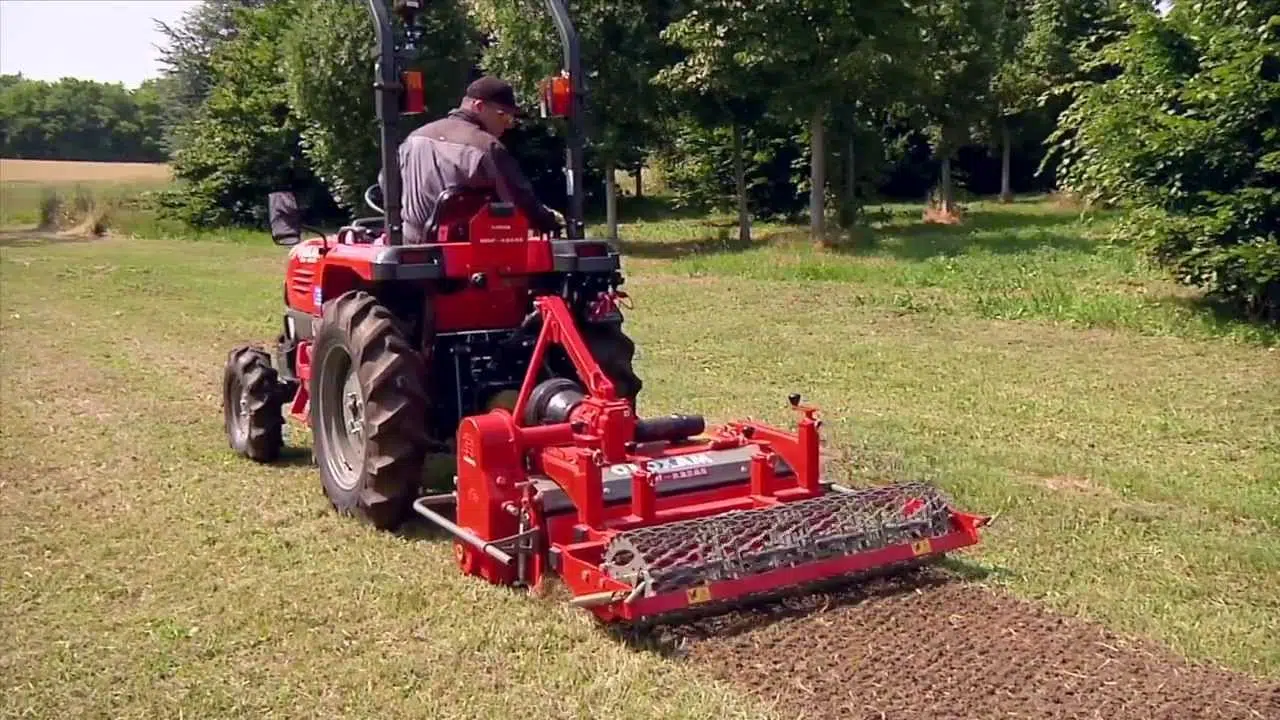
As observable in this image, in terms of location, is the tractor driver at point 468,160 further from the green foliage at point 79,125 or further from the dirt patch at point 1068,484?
the green foliage at point 79,125

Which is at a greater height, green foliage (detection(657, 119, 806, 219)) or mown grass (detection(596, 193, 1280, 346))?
green foliage (detection(657, 119, 806, 219))

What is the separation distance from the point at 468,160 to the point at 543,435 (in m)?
1.40

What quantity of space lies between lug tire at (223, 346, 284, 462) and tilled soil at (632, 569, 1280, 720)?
371 centimetres

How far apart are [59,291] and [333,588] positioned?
45.9 ft

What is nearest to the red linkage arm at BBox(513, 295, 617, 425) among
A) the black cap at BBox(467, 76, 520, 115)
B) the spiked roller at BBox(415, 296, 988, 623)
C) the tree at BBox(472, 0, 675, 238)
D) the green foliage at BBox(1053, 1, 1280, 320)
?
the spiked roller at BBox(415, 296, 988, 623)

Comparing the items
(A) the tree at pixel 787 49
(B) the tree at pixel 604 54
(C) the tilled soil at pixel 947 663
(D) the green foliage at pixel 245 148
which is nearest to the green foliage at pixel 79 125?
(D) the green foliage at pixel 245 148

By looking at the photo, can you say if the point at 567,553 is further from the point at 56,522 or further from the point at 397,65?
the point at 56,522

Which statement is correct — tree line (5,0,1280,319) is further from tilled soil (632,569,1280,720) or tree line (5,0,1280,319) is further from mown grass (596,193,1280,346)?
tilled soil (632,569,1280,720)

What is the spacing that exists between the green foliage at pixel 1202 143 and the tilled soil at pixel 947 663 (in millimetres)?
7898

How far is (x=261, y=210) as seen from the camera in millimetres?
31344

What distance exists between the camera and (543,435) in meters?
5.20

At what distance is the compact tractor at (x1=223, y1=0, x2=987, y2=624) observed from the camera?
15.6 feet

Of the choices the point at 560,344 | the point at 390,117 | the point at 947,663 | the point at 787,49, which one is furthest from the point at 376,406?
the point at 787,49

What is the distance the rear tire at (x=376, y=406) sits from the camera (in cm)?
568
